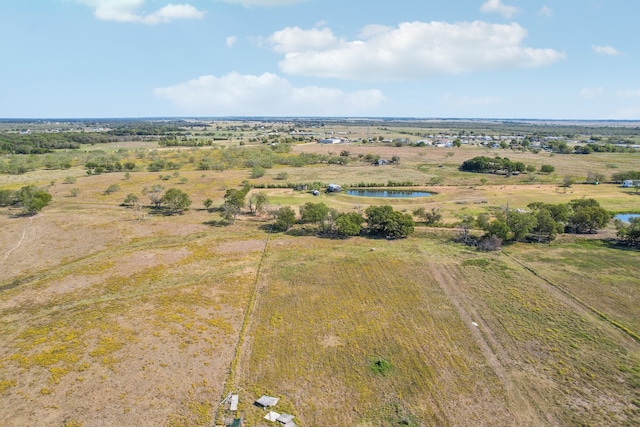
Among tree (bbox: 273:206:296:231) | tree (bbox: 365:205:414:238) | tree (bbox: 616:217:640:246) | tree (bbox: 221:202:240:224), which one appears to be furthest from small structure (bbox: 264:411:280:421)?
tree (bbox: 616:217:640:246)

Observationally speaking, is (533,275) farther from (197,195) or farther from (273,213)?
(197,195)

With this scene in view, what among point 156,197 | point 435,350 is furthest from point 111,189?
point 435,350

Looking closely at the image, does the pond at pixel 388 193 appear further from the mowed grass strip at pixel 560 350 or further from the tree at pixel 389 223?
the mowed grass strip at pixel 560 350

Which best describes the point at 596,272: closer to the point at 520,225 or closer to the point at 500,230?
the point at 520,225

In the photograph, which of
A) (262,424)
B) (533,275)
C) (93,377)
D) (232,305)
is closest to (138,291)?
(232,305)

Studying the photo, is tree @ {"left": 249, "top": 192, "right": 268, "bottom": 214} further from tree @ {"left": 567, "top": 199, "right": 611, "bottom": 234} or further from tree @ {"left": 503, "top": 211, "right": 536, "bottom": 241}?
tree @ {"left": 567, "top": 199, "right": 611, "bottom": 234}
